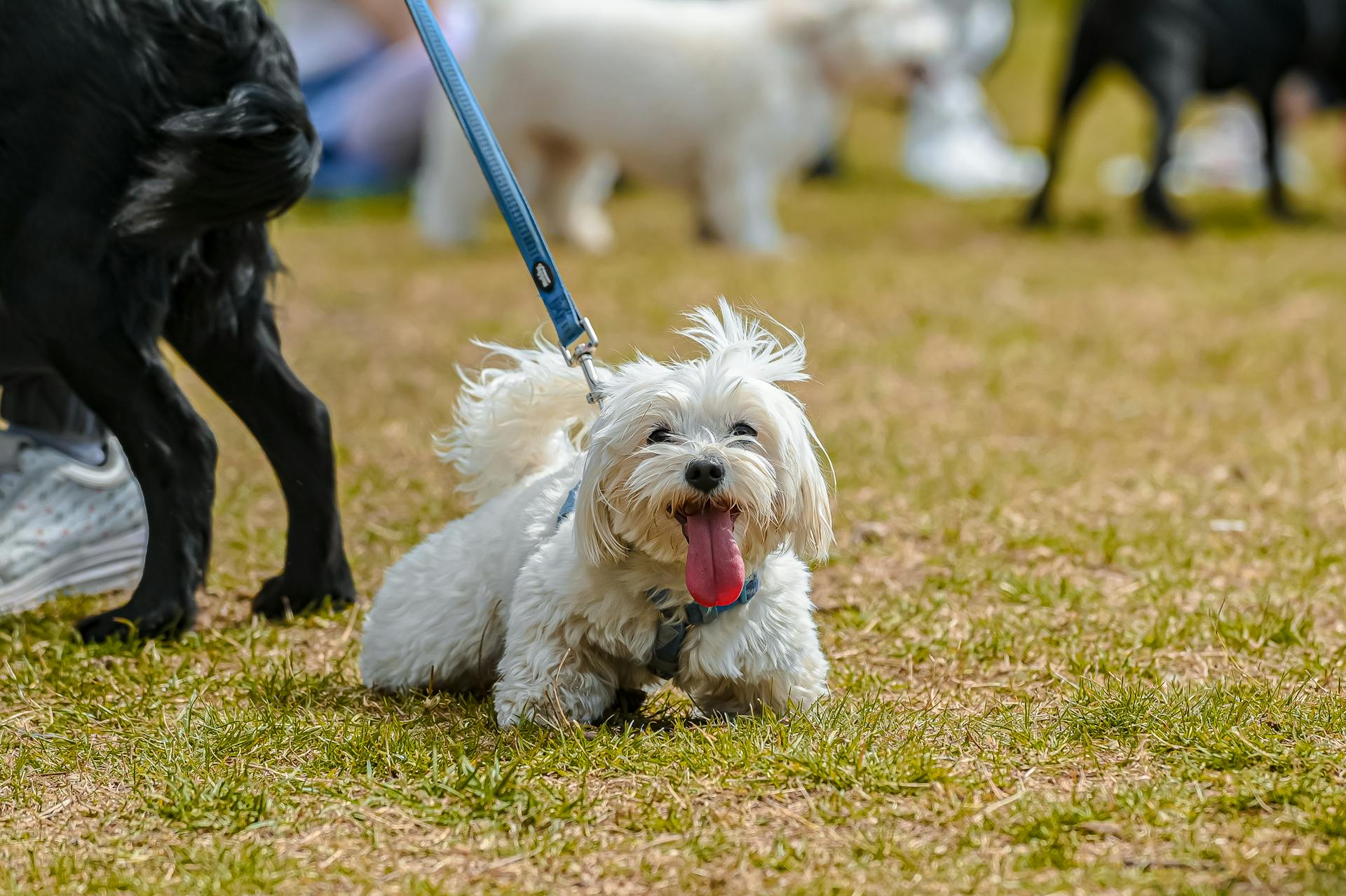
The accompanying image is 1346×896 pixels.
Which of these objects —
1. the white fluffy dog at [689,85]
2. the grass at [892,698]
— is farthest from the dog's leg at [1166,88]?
the grass at [892,698]

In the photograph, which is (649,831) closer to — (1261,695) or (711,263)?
(1261,695)

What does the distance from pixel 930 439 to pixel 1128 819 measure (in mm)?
2658

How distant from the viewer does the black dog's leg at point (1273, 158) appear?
9164 mm

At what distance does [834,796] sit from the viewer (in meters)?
2.24

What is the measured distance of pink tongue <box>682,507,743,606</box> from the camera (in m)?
2.26

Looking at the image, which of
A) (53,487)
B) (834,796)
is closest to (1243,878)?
(834,796)

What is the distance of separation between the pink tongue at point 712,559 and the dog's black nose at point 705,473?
7cm

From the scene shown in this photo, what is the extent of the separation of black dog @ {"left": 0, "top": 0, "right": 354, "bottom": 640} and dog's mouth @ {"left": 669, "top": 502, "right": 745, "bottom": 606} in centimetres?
123

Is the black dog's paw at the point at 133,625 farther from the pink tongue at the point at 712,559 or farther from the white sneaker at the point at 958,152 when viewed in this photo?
the white sneaker at the point at 958,152

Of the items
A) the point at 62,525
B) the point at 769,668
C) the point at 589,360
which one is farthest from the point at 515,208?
the point at 62,525

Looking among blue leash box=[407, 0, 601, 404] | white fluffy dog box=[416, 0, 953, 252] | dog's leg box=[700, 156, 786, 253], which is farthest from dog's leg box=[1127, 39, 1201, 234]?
blue leash box=[407, 0, 601, 404]

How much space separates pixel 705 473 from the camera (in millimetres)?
2230

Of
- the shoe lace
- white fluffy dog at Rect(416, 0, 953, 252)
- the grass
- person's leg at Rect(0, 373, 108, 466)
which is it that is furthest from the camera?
white fluffy dog at Rect(416, 0, 953, 252)

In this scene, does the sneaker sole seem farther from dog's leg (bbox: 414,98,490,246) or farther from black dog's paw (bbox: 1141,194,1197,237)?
black dog's paw (bbox: 1141,194,1197,237)
